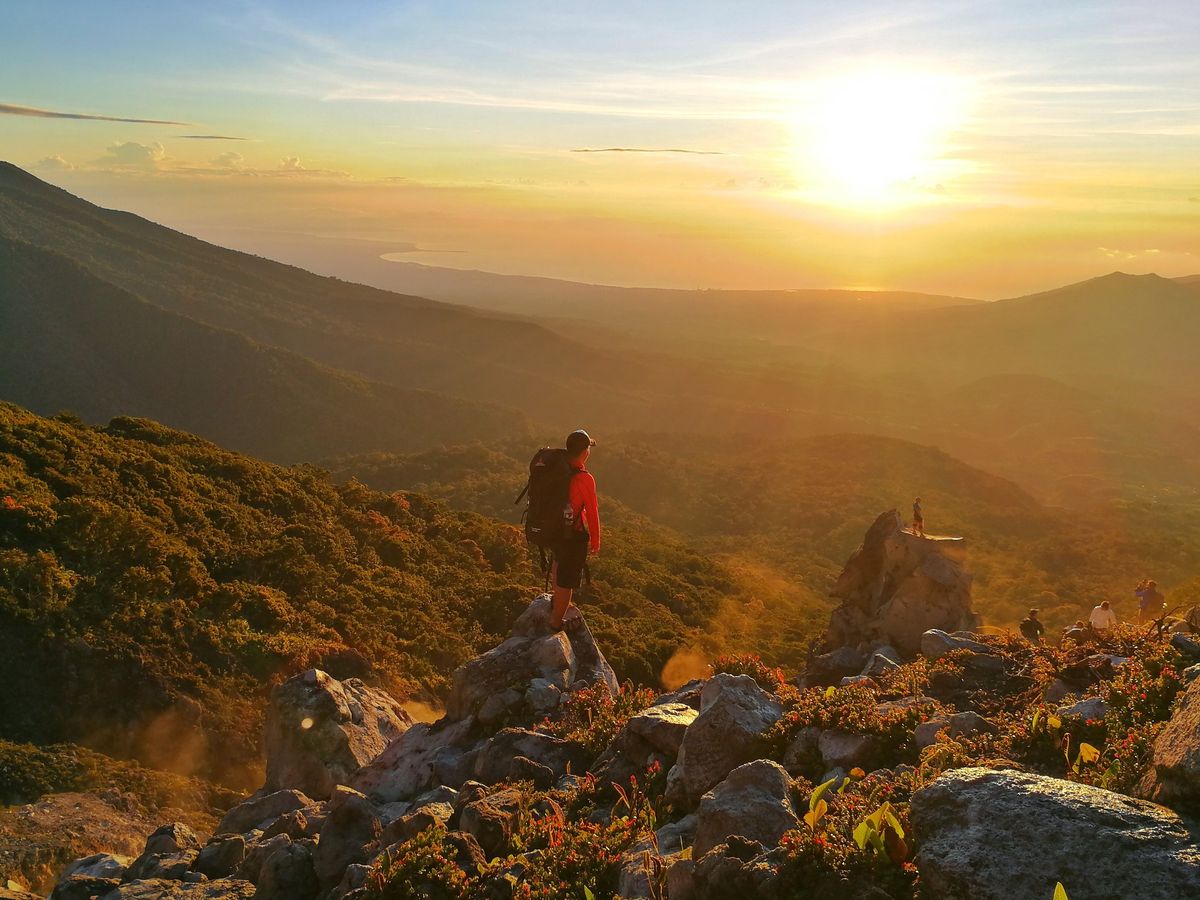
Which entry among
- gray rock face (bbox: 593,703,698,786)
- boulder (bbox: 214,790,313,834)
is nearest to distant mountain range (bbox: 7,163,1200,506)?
boulder (bbox: 214,790,313,834)

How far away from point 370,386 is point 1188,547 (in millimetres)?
73110

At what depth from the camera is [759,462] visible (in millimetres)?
78562

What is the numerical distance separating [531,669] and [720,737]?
4.30 meters

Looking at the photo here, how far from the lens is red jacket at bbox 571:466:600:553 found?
1069 cm

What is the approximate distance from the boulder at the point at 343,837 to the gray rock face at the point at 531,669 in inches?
118

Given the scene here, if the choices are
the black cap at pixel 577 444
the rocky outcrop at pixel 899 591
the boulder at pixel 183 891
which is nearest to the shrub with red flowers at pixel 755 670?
the black cap at pixel 577 444

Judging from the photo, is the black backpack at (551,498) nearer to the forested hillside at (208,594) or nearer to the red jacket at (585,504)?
the red jacket at (585,504)

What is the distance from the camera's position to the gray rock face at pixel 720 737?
299 inches

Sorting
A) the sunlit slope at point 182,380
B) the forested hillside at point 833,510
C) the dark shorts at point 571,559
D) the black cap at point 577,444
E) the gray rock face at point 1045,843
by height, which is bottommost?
the forested hillside at point 833,510

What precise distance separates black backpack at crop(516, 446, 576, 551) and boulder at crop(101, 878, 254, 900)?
4783 millimetres

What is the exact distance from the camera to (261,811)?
10203mm

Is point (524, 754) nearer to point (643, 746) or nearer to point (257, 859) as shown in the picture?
point (643, 746)

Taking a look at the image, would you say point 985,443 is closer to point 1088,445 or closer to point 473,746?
point 1088,445

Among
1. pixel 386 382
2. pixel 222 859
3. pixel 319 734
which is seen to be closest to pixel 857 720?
pixel 222 859
